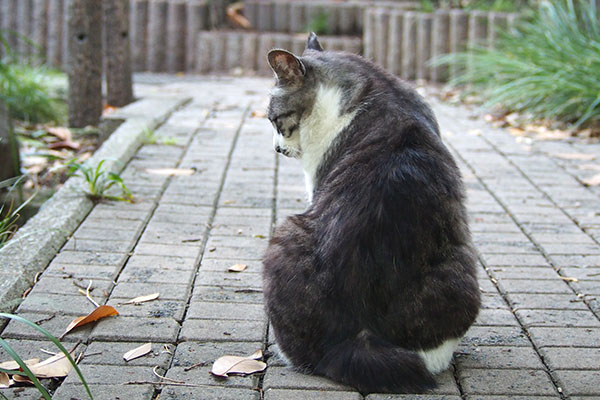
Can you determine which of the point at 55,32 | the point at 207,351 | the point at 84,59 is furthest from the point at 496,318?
the point at 55,32

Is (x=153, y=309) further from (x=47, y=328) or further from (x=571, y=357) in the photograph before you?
(x=571, y=357)

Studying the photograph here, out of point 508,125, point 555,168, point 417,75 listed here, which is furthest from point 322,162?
point 417,75

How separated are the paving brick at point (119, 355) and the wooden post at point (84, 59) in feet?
15.3

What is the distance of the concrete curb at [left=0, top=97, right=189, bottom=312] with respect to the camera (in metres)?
3.56

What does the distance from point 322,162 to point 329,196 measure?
13.3 inches

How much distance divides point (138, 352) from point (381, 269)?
1052 mm

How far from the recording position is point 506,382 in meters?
2.88

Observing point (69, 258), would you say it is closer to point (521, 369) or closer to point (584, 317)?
point (521, 369)

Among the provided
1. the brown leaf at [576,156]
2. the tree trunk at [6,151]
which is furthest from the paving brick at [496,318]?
the tree trunk at [6,151]

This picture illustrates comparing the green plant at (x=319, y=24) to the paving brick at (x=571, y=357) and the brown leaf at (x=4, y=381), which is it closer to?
the paving brick at (x=571, y=357)

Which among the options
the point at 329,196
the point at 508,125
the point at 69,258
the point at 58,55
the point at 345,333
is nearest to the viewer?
the point at 345,333

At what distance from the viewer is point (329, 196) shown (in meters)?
2.98

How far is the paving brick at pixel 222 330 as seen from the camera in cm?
321

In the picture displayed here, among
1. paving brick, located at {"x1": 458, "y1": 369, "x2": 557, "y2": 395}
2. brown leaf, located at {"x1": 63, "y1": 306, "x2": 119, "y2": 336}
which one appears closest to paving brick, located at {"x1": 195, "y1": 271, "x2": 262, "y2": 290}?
brown leaf, located at {"x1": 63, "y1": 306, "x2": 119, "y2": 336}
